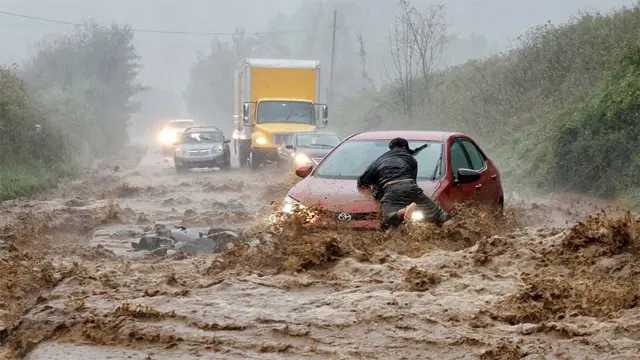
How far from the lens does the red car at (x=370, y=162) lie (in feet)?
30.9

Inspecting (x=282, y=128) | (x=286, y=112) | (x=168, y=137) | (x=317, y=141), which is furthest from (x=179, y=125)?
(x=317, y=141)

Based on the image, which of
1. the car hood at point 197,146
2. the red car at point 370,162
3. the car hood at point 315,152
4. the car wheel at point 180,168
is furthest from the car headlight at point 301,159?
Answer: the red car at point 370,162

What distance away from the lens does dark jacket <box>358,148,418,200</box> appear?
947cm

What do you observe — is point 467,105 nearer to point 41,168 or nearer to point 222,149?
point 222,149

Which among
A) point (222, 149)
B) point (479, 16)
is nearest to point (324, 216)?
point (222, 149)

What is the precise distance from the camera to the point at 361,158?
10.8 metres

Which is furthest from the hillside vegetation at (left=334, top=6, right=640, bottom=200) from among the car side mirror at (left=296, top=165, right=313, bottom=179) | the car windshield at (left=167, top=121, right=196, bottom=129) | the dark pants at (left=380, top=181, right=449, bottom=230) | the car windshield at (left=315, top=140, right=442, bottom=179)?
the car windshield at (left=167, top=121, right=196, bottom=129)

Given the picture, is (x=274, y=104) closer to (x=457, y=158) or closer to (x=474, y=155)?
(x=474, y=155)

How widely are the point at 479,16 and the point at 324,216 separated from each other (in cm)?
15612

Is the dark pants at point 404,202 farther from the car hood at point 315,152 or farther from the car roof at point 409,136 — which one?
the car hood at point 315,152

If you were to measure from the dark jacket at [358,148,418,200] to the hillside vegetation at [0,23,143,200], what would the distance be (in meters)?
12.6

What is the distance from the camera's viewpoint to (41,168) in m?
26.0

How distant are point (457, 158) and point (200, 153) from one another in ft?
69.4

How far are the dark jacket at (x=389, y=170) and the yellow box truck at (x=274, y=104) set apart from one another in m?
18.7
